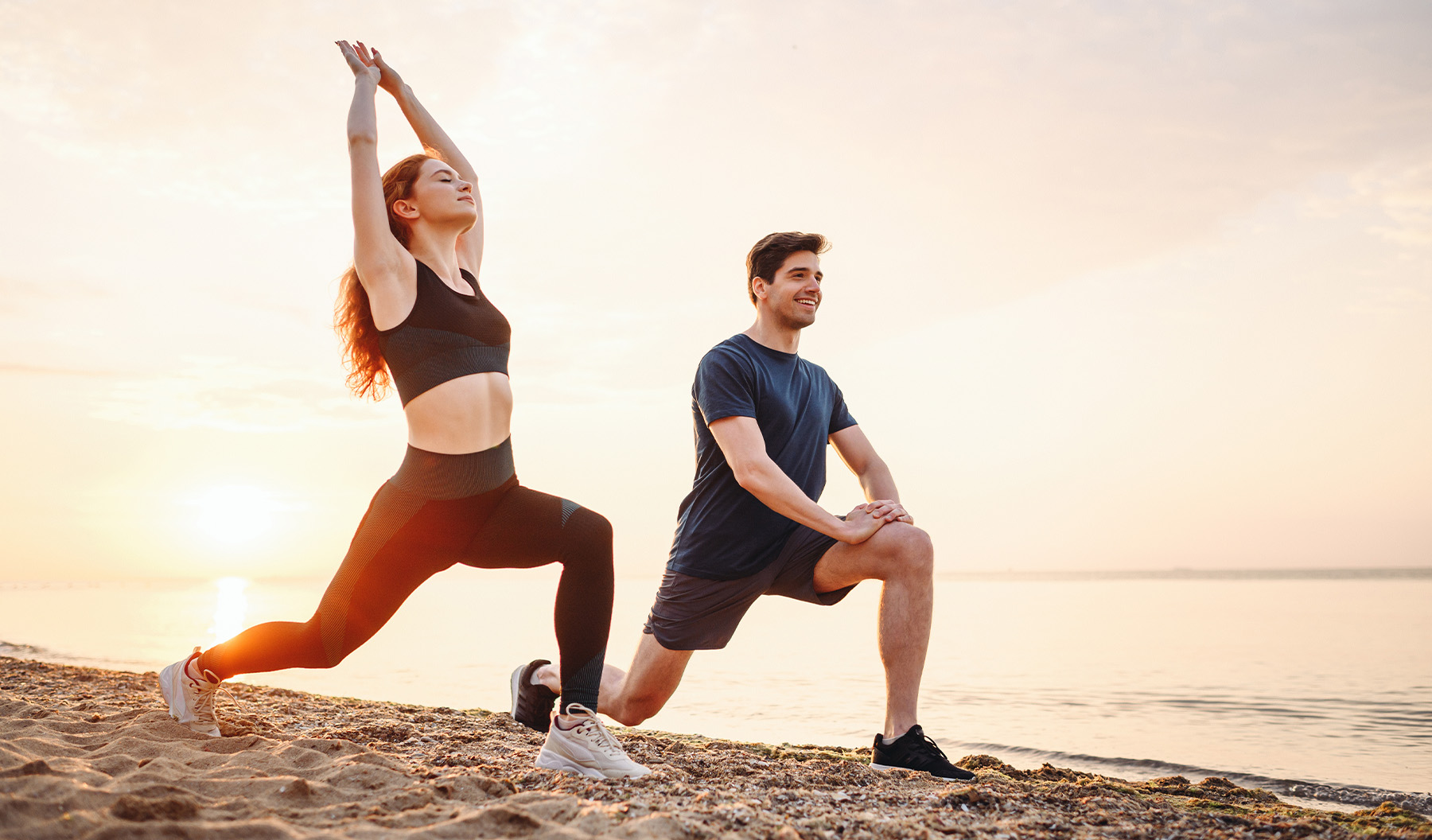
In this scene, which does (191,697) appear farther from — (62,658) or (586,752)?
(62,658)

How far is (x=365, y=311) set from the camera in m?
3.38

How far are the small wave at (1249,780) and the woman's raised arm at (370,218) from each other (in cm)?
428

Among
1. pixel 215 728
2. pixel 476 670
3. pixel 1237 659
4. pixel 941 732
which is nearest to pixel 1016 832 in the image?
pixel 215 728

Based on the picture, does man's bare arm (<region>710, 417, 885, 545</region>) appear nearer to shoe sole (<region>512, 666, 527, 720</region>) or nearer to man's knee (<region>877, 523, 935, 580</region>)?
man's knee (<region>877, 523, 935, 580</region>)

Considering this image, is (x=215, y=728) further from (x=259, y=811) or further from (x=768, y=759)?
(x=768, y=759)

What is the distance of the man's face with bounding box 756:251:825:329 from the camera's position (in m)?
4.19

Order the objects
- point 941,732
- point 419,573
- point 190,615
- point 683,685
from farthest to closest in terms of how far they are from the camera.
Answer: point 190,615
point 683,685
point 941,732
point 419,573

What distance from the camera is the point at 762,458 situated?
12.3 feet

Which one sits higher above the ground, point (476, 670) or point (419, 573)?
point (419, 573)

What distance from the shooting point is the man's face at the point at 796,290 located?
13.7 ft

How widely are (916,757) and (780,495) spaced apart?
1150 mm

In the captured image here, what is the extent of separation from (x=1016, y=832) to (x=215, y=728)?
2.98m

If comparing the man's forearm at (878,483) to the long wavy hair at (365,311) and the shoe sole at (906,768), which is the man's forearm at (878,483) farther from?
the long wavy hair at (365,311)

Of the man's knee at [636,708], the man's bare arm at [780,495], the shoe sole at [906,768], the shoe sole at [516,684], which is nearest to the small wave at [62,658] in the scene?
the shoe sole at [516,684]
